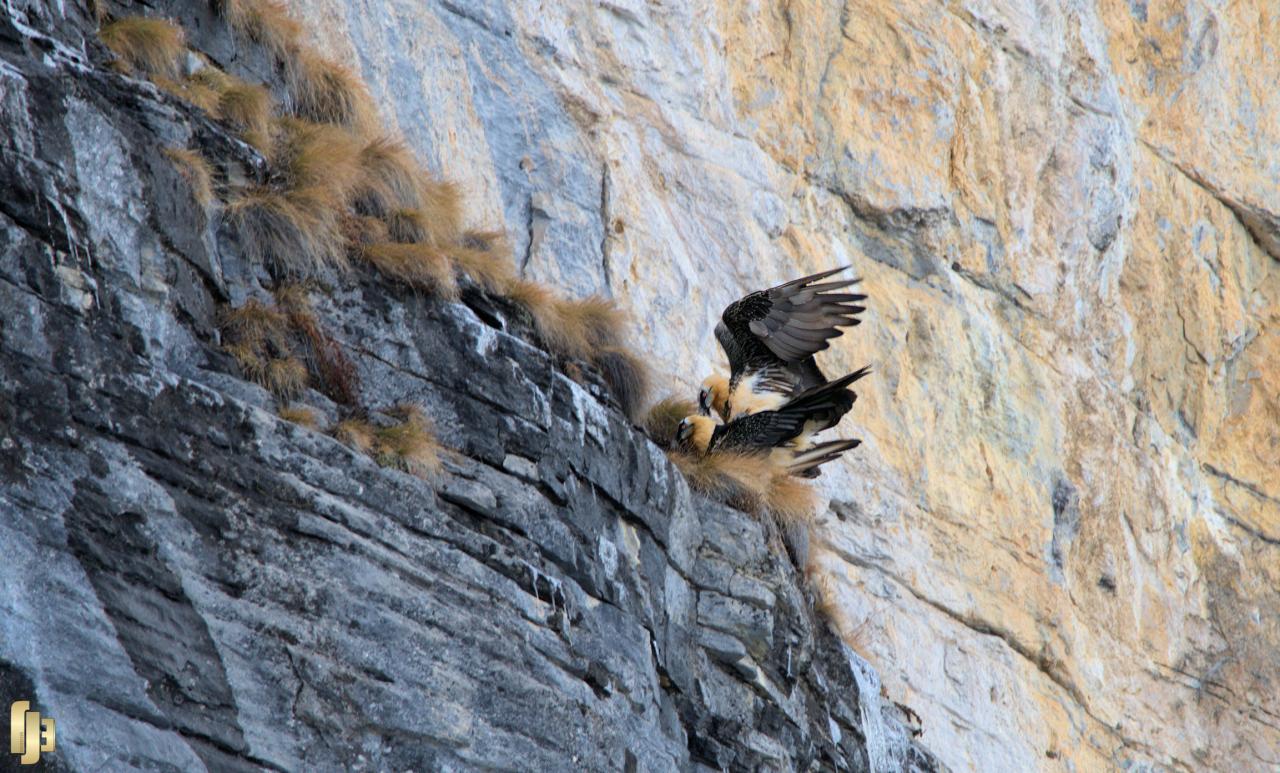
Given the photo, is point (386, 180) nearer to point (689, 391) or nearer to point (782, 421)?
point (782, 421)

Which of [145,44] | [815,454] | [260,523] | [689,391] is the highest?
[689,391]

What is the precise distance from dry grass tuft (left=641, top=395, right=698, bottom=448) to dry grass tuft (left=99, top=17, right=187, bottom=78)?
3.56 meters

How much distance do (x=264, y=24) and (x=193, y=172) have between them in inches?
88.9

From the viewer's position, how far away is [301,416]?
23.9ft

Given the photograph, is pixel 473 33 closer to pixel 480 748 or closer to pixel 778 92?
pixel 778 92

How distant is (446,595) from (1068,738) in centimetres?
1002

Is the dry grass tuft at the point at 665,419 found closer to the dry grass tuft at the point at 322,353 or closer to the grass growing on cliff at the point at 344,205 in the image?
the grass growing on cliff at the point at 344,205

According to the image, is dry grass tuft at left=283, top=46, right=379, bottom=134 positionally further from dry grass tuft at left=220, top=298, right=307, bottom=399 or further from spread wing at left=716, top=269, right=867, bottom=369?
spread wing at left=716, top=269, right=867, bottom=369

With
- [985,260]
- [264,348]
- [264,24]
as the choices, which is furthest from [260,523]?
[985,260]

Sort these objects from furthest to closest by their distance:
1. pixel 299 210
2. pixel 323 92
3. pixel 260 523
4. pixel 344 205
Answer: pixel 323 92 < pixel 344 205 < pixel 299 210 < pixel 260 523

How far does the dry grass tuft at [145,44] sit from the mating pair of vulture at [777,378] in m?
3.81

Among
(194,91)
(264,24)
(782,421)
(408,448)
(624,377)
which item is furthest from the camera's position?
(782,421)

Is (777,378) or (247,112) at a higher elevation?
(247,112)

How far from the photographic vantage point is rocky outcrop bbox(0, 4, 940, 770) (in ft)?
20.1
